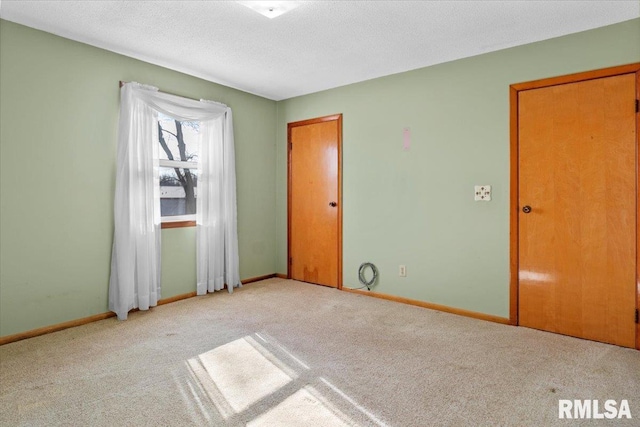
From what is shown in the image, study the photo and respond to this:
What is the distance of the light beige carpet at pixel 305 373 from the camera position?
5.96ft

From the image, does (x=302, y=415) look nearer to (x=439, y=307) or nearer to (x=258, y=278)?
(x=439, y=307)

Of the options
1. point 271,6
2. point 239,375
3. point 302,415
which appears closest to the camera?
point 302,415

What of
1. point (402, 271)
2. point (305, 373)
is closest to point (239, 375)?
point (305, 373)

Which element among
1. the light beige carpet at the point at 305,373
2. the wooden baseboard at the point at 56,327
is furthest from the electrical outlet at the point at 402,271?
the wooden baseboard at the point at 56,327

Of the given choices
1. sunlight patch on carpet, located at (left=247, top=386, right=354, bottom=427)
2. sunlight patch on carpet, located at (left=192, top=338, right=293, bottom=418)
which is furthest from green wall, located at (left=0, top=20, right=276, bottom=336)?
sunlight patch on carpet, located at (left=247, top=386, right=354, bottom=427)

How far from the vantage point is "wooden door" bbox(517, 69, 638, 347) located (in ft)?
8.65

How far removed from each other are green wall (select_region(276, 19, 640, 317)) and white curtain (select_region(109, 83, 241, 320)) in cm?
135

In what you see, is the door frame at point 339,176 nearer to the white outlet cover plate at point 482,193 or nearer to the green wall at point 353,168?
the green wall at point 353,168

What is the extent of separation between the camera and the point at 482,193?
3250mm

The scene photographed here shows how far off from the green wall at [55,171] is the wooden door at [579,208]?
3610mm

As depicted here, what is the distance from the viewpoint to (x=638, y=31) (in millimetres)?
2582

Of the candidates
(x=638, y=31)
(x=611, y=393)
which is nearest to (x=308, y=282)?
(x=611, y=393)

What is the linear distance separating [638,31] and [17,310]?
504 centimetres

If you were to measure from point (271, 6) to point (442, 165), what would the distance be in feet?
6.84
